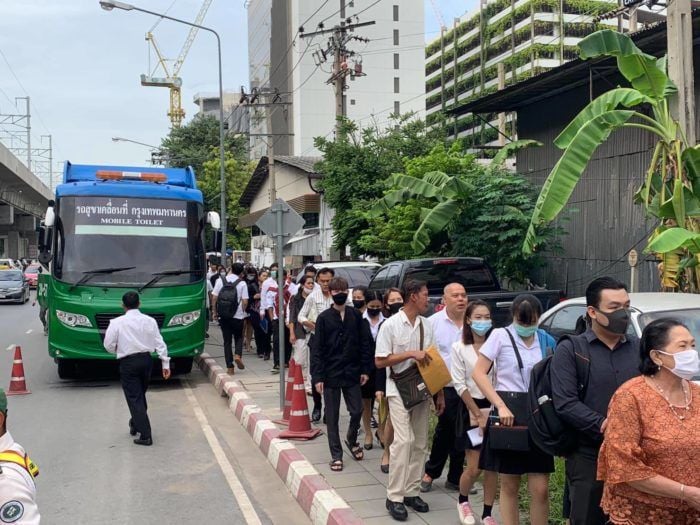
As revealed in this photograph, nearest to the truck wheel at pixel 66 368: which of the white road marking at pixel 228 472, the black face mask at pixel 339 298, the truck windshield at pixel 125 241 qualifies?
the truck windshield at pixel 125 241

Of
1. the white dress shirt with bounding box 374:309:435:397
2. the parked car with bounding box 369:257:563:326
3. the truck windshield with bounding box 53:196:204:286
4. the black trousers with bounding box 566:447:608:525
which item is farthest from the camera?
the parked car with bounding box 369:257:563:326

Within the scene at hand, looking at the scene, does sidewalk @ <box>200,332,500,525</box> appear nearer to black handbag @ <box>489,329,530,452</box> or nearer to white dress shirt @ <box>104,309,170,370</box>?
black handbag @ <box>489,329,530,452</box>

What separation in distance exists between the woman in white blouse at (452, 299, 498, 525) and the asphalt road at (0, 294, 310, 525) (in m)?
1.47

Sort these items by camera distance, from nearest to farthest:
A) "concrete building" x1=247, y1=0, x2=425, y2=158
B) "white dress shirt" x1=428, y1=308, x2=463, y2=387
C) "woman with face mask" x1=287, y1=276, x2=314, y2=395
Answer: "white dress shirt" x1=428, y1=308, x2=463, y2=387 < "woman with face mask" x1=287, y1=276, x2=314, y2=395 < "concrete building" x1=247, y1=0, x2=425, y2=158

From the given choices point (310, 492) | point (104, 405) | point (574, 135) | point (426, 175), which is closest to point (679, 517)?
point (310, 492)

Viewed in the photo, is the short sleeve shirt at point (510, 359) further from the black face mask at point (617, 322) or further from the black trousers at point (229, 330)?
the black trousers at point (229, 330)

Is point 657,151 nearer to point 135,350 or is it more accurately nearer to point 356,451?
point 356,451

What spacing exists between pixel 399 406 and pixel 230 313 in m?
7.36

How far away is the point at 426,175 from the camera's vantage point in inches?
709

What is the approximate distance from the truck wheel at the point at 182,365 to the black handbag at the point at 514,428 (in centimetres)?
935

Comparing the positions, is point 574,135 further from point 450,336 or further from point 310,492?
point 310,492

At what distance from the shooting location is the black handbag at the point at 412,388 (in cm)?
598

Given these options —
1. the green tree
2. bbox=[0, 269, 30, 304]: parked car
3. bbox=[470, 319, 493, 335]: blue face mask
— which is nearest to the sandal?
bbox=[470, 319, 493, 335]: blue face mask

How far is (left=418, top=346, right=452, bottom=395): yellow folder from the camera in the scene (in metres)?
5.95
